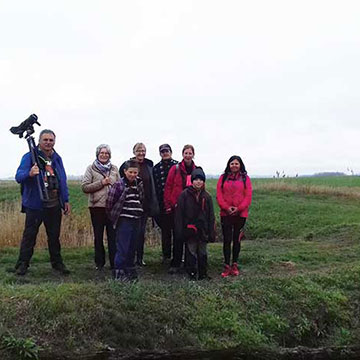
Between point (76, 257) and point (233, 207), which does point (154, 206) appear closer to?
point (233, 207)

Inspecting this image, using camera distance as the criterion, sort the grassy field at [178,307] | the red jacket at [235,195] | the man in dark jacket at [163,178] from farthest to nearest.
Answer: the man in dark jacket at [163,178] → the red jacket at [235,195] → the grassy field at [178,307]

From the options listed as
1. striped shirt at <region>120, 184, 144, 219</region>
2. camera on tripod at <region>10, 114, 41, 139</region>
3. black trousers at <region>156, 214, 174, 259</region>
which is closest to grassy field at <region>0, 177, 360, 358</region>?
black trousers at <region>156, 214, 174, 259</region>

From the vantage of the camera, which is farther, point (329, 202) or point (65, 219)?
point (329, 202)

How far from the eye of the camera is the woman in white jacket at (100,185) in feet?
25.2

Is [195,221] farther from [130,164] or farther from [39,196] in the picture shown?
[39,196]

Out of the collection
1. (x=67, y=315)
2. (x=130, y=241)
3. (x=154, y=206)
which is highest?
(x=154, y=206)

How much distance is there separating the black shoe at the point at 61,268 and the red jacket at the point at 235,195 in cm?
256

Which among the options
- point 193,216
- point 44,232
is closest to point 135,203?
point 193,216

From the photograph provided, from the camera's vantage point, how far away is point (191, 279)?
7723 mm

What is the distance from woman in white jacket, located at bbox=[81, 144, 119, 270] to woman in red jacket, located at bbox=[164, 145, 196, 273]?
898 mm

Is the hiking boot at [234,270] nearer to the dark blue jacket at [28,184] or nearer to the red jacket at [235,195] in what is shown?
the red jacket at [235,195]

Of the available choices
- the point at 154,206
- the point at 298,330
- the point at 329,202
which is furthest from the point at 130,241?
the point at 329,202

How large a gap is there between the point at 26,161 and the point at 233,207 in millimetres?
3164

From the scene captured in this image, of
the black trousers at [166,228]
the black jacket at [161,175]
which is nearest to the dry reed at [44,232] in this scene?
the black trousers at [166,228]
